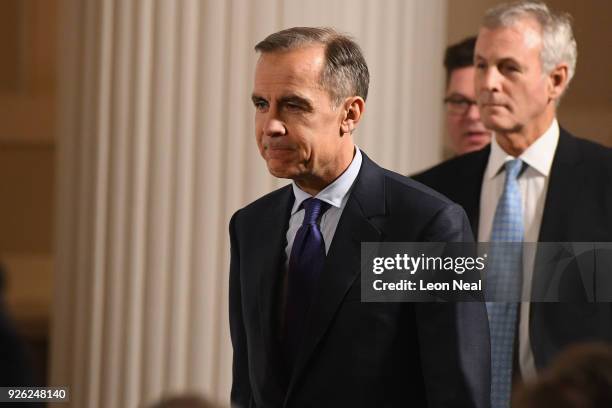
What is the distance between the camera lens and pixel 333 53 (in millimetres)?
2934

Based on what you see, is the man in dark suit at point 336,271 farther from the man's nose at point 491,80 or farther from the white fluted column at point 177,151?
the white fluted column at point 177,151

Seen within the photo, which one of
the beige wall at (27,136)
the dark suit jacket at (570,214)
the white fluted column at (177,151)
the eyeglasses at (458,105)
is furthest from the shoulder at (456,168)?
the beige wall at (27,136)

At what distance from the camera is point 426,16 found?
4.20m

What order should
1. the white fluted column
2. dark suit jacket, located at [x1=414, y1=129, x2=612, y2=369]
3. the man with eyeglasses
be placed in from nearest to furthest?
dark suit jacket, located at [x1=414, y1=129, x2=612, y2=369] < the man with eyeglasses < the white fluted column

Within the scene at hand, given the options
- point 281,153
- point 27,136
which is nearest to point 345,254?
point 281,153

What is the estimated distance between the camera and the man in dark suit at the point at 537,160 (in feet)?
11.5

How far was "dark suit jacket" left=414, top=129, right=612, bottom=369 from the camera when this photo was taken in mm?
3488

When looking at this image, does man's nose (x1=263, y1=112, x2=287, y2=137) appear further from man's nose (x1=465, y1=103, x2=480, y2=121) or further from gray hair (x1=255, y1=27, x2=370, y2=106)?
man's nose (x1=465, y1=103, x2=480, y2=121)

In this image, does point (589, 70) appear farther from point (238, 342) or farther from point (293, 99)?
point (238, 342)

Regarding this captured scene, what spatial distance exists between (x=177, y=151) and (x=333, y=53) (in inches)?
51.3

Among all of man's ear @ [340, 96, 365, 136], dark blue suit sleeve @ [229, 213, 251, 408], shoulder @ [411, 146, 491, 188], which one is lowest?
dark blue suit sleeve @ [229, 213, 251, 408]

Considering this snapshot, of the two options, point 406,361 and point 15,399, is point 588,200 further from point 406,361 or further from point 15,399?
point 15,399

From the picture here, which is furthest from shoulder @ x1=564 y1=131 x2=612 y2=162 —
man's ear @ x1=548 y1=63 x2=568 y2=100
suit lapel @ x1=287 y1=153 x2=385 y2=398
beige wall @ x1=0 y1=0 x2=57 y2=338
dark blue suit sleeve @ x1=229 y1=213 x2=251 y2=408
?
beige wall @ x1=0 y1=0 x2=57 y2=338

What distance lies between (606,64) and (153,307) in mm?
1510
